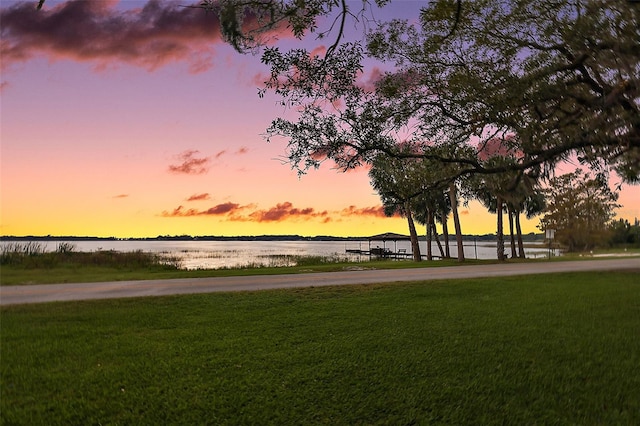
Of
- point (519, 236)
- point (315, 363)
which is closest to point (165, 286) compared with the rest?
point (315, 363)

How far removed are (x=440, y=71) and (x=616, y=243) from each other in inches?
2347

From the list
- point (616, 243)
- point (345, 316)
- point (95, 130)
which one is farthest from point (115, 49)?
point (616, 243)

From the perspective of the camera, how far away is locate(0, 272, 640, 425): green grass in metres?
4.29

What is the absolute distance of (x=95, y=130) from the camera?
10.8 m

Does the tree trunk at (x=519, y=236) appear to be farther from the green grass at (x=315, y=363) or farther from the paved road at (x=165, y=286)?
the green grass at (x=315, y=363)

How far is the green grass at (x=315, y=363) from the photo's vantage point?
4289 mm

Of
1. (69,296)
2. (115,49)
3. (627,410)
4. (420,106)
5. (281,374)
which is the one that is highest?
(115,49)

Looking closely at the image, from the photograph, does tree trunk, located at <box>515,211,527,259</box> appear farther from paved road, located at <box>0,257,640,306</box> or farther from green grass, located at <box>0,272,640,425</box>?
green grass, located at <box>0,272,640,425</box>

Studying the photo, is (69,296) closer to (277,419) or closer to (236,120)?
(236,120)

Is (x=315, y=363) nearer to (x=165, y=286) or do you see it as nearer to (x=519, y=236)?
(x=165, y=286)

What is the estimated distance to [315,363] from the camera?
5543 millimetres

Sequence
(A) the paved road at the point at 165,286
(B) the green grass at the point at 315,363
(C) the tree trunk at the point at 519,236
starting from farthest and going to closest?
(C) the tree trunk at the point at 519,236, (A) the paved road at the point at 165,286, (B) the green grass at the point at 315,363

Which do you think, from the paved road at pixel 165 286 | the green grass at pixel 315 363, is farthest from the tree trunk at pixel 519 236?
the green grass at pixel 315 363

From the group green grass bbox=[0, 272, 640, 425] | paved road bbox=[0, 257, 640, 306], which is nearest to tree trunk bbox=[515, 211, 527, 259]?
paved road bbox=[0, 257, 640, 306]
